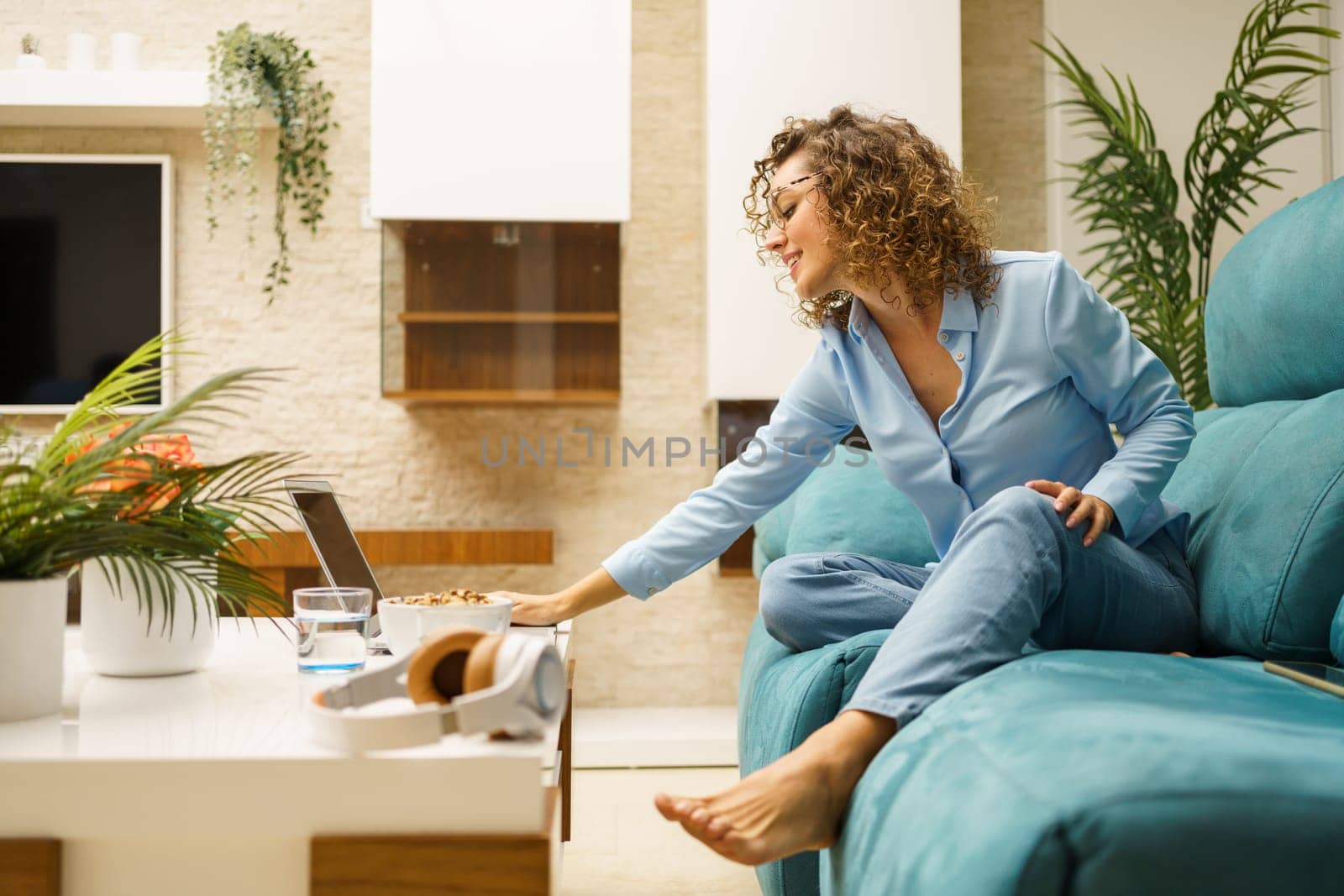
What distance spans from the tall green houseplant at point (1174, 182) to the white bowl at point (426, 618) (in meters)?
2.11

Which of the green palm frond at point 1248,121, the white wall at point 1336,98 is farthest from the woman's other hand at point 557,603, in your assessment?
the white wall at point 1336,98

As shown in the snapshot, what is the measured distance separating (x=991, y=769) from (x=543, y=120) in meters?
2.55

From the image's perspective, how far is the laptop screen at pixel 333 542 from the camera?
153 centimetres

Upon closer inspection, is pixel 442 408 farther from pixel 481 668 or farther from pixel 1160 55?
pixel 481 668

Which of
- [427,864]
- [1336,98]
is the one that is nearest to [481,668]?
[427,864]

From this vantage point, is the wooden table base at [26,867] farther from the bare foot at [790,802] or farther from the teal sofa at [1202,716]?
the teal sofa at [1202,716]

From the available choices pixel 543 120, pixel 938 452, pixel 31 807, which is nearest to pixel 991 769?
pixel 31 807

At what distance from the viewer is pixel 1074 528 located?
1.22 m

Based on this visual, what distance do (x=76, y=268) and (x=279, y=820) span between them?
3077 mm

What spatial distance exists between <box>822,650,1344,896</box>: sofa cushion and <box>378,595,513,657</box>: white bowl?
0.47 m

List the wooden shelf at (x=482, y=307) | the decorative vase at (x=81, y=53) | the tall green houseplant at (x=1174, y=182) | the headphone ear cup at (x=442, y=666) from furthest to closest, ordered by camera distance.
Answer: the decorative vase at (x=81, y=53), the wooden shelf at (x=482, y=307), the tall green houseplant at (x=1174, y=182), the headphone ear cup at (x=442, y=666)

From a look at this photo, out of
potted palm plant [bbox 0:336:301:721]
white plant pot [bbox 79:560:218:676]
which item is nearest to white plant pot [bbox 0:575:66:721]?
potted palm plant [bbox 0:336:301:721]

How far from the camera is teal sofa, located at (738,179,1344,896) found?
2.25 feet

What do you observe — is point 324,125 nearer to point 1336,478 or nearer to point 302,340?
point 302,340
